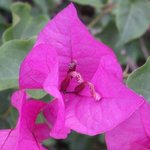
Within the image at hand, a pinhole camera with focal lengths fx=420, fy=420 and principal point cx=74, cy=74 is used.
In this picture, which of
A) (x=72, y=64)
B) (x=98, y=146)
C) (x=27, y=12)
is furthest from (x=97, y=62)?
(x=98, y=146)

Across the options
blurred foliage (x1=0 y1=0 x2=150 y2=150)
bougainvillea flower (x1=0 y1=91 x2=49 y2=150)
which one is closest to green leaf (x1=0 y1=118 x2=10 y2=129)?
blurred foliage (x1=0 y1=0 x2=150 y2=150)

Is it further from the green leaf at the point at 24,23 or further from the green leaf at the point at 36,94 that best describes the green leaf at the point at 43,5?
the green leaf at the point at 36,94

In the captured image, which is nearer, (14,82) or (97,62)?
(97,62)

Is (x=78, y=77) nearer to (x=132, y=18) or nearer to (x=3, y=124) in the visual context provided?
(x=3, y=124)

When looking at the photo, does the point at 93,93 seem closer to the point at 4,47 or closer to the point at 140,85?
the point at 140,85

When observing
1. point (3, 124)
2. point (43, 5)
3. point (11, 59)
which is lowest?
point (3, 124)

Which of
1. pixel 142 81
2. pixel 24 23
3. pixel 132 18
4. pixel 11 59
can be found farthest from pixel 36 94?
pixel 132 18
